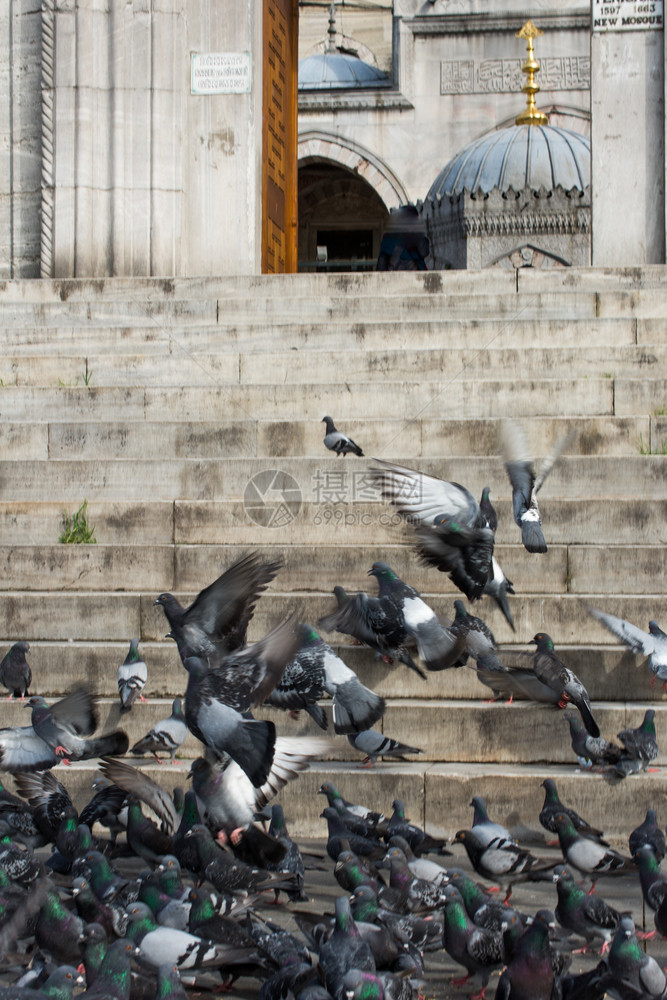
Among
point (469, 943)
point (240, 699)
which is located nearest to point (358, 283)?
point (240, 699)

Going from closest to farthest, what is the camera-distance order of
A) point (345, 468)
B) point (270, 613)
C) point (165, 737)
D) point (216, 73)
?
1. point (165, 737)
2. point (270, 613)
3. point (345, 468)
4. point (216, 73)

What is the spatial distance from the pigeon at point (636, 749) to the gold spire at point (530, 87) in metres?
19.5

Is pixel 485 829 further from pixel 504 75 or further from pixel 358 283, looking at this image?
pixel 504 75

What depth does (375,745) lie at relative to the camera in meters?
6.00

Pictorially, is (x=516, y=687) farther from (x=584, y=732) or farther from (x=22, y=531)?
(x=22, y=531)

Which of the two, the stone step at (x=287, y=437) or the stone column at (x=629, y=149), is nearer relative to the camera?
the stone step at (x=287, y=437)

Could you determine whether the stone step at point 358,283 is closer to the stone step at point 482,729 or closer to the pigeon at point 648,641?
the pigeon at point 648,641

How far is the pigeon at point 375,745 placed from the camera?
19.7 ft

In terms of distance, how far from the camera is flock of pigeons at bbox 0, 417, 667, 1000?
158 inches

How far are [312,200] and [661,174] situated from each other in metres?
19.4

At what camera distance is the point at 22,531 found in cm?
796

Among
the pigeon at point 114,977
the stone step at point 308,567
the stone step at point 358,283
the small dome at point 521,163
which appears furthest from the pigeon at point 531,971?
the small dome at point 521,163

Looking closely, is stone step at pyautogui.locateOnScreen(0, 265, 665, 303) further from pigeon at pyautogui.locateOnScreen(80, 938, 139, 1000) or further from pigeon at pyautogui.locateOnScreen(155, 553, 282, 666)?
pigeon at pyautogui.locateOnScreen(80, 938, 139, 1000)

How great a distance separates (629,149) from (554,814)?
9.45 metres
